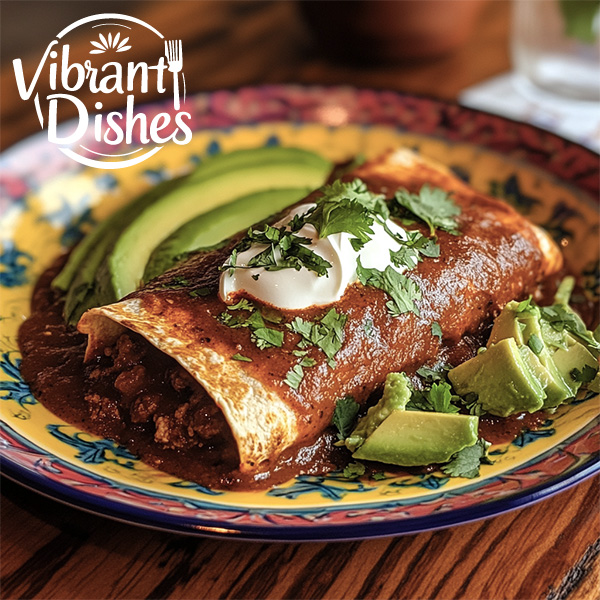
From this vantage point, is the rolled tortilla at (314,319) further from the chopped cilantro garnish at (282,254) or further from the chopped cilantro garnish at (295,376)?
the chopped cilantro garnish at (282,254)

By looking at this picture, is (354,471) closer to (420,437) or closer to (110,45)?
(420,437)

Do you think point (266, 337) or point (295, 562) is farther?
point (266, 337)

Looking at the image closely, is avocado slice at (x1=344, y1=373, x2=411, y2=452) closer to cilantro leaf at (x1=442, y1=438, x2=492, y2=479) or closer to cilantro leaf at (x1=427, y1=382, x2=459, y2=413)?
cilantro leaf at (x1=427, y1=382, x2=459, y2=413)

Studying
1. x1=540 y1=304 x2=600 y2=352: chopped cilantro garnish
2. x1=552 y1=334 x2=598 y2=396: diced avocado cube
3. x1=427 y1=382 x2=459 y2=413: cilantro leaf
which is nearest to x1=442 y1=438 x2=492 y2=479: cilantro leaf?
x1=427 y1=382 x2=459 y2=413: cilantro leaf

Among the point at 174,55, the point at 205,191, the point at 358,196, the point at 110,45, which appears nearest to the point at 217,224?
the point at 205,191

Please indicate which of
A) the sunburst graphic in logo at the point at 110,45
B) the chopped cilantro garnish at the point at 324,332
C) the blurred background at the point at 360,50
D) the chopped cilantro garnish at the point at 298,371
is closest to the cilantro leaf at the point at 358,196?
the chopped cilantro garnish at the point at 324,332

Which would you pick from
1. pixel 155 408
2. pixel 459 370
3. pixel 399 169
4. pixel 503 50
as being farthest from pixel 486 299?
pixel 503 50

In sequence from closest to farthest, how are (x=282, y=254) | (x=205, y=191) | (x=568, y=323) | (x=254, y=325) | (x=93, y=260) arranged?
(x=254, y=325) → (x=282, y=254) → (x=568, y=323) → (x=93, y=260) → (x=205, y=191)
